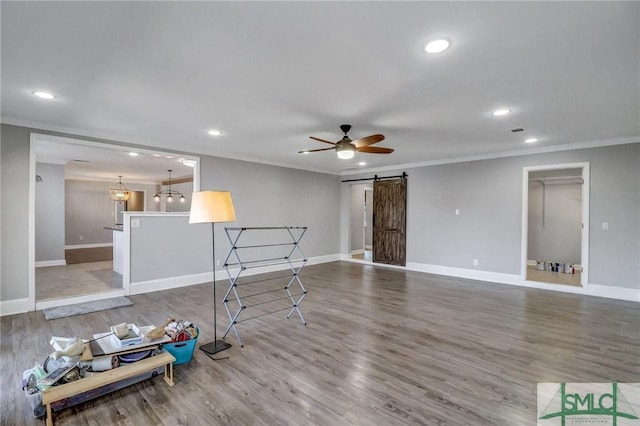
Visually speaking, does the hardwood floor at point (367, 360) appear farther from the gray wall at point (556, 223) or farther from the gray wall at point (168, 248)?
the gray wall at point (556, 223)

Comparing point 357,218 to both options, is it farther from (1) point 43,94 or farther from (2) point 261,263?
(1) point 43,94

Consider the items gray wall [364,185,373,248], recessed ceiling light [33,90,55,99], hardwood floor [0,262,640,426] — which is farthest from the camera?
gray wall [364,185,373,248]

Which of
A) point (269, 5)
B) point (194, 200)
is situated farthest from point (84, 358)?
point (269, 5)

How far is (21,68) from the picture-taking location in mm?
2557

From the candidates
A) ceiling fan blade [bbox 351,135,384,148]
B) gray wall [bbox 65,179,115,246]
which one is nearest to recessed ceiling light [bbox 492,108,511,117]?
ceiling fan blade [bbox 351,135,384,148]

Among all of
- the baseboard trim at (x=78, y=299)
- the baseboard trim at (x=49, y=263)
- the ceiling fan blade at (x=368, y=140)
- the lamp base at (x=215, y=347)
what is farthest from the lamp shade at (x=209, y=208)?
the baseboard trim at (x=49, y=263)

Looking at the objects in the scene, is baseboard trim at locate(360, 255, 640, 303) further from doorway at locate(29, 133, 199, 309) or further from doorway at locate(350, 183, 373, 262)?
doorway at locate(29, 133, 199, 309)

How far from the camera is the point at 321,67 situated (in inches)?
99.0

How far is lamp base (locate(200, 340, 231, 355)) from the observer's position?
9.64 ft

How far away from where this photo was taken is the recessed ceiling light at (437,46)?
83.0 inches

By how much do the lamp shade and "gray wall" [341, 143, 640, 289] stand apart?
543 centimetres

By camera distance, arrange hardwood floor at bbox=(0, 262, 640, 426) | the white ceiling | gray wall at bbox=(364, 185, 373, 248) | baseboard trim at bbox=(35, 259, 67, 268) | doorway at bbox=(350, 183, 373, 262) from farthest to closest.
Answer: gray wall at bbox=(364, 185, 373, 248)
doorway at bbox=(350, 183, 373, 262)
baseboard trim at bbox=(35, 259, 67, 268)
hardwood floor at bbox=(0, 262, 640, 426)
the white ceiling

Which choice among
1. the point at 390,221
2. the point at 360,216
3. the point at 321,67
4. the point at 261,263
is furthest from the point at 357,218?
the point at 321,67

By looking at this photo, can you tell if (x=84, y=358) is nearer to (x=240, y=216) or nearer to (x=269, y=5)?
(x=269, y=5)
